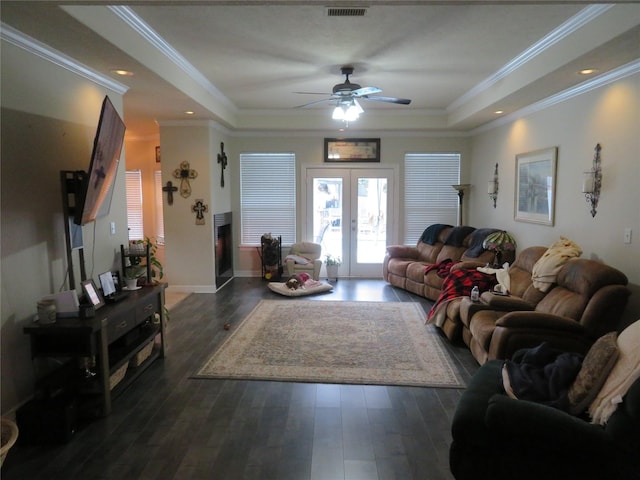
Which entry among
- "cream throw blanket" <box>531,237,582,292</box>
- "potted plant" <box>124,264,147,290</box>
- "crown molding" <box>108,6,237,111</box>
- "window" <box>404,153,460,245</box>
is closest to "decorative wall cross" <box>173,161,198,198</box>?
"crown molding" <box>108,6,237,111</box>

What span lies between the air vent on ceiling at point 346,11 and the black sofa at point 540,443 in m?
2.71

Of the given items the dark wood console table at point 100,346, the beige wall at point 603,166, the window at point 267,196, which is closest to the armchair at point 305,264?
the window at point 267,196

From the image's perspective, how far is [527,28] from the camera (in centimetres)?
339

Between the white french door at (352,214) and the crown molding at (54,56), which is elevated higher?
the crown molding at (54,56)

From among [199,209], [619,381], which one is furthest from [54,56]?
[619,381]

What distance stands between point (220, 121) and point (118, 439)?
15.8 feet

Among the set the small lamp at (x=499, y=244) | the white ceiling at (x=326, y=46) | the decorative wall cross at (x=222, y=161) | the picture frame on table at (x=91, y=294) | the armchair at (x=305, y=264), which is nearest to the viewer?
the white ceiling at (x=326, y=46)

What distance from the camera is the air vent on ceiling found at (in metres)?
2.98

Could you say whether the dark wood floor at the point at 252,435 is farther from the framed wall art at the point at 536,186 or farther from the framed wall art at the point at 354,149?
the framed wall art at the point at 354,149

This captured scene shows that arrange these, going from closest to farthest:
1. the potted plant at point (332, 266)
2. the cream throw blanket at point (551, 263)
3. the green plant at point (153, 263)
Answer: the cream throw blanket at point (551, 263) < the green plant at point (153, 263) < the potted plant at point (332, 266)

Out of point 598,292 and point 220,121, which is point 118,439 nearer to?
point 598,292

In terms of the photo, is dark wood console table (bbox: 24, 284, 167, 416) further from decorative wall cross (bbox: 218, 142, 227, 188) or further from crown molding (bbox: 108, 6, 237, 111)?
decorative wall cross (bbox: 218, 142, 227, 188)

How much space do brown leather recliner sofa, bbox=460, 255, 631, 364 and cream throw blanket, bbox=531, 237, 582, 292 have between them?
0.06m

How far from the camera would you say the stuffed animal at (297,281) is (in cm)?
625
